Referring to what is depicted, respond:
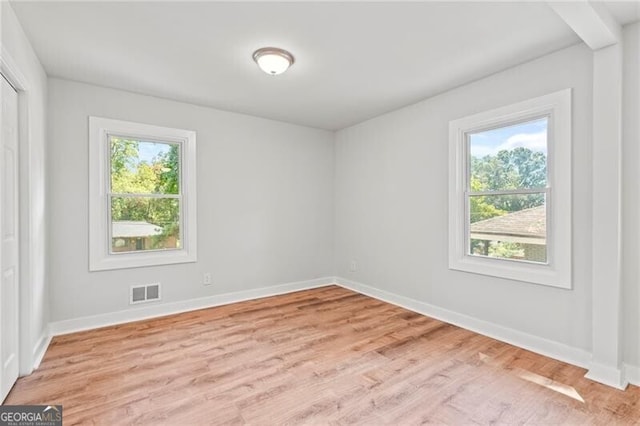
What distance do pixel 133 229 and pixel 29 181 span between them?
1288 millimetres

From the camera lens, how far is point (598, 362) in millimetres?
Answer: 2297

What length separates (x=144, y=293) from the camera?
141 inches

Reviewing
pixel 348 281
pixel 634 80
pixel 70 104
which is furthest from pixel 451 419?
pixel 70 104

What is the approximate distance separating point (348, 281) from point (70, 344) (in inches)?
132

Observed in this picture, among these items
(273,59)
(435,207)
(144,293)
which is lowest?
(144,293)

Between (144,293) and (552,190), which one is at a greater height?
(552,190)

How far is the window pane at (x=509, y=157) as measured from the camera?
9.20 ft

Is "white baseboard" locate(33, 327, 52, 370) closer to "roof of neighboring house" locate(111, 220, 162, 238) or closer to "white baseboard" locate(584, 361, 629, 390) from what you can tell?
"roof of neighboring house" locate(111, 220, 162, 238)

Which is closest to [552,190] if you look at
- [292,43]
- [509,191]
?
[509,191]

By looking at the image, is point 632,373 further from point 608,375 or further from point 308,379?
point 308,379

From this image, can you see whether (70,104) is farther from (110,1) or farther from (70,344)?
(70,344)

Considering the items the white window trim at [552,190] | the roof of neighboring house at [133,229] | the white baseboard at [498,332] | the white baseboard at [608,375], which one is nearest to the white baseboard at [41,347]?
the roof of neighboring house at [133,229]

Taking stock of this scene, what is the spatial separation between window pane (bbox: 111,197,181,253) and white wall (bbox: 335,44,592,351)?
7.99ft

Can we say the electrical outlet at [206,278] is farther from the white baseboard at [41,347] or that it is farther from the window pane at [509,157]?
the window pane at [509,157]
